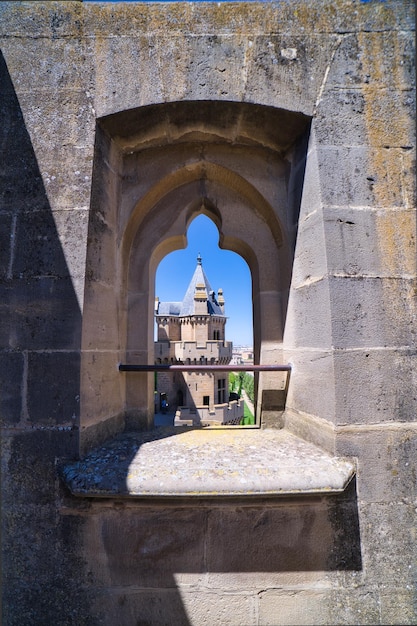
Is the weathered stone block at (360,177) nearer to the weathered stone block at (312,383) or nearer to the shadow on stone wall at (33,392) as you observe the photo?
the weathered stone block at (312,383)

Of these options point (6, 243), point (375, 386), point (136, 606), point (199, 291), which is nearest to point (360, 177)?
point (375, 386)

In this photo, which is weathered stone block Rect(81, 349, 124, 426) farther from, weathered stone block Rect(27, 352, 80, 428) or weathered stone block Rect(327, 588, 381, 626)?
weathered stone block Rect(327, 588, 381, 626)

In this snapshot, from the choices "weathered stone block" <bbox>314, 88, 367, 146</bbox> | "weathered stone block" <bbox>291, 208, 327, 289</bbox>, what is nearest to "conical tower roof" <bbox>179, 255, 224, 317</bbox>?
"weathered stone block" <bbox>291, 208, 327, 289</bbox>

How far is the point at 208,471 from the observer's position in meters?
1.51

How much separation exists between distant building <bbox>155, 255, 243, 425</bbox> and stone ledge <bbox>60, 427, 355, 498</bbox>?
660 inches

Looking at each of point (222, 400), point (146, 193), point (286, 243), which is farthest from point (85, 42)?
point (222, 400)

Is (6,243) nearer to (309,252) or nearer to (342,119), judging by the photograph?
(309,252)

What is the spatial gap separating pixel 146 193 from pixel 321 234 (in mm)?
1293

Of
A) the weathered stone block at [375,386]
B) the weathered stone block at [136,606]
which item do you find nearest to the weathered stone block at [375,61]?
the weathered stone block at [375,386]

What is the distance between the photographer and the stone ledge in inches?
57.2

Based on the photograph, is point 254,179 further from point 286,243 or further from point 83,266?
point 83,266

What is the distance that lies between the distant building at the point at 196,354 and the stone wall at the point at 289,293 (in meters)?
16.7

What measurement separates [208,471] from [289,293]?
129cm

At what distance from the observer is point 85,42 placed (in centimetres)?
188
